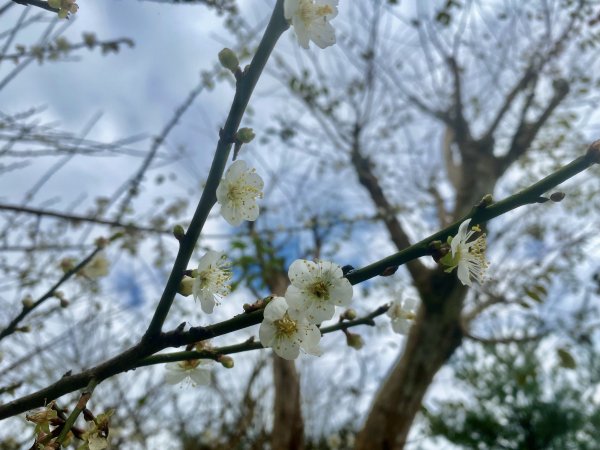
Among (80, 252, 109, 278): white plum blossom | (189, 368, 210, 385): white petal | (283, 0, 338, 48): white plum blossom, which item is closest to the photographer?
(283, 0, 338, 48): white plum blossom

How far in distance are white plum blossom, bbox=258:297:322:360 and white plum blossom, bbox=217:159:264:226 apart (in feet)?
0.83

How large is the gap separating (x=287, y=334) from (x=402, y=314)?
1.63ft

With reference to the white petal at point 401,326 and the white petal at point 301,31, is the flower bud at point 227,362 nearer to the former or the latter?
the white petal at point 401,326

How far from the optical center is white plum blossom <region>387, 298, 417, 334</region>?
1.50 m

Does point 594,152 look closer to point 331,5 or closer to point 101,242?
point 331,5

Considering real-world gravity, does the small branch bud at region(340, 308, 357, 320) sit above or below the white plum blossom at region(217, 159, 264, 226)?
below

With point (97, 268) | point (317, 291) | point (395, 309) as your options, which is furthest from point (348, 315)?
point (97, 268)

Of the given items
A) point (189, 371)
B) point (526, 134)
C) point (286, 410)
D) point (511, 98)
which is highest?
point (511, 98)

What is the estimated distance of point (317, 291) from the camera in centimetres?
109

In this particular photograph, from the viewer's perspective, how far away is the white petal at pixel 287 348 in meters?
1.11

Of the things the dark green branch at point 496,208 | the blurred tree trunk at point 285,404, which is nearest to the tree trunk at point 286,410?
the blurred tree trunk at point 285,404

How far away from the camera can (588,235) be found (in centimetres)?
659

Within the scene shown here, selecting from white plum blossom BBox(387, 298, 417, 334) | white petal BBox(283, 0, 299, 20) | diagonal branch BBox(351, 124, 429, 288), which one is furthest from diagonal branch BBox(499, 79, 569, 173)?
white petal BBox(283, 0, 299, 20)

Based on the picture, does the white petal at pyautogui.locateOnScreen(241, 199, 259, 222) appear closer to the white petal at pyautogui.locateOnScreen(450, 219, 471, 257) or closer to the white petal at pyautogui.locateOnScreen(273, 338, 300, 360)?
the white petal at pyautogui.locateOnScreen(273, 338, 300, 360)
